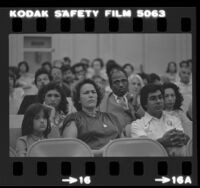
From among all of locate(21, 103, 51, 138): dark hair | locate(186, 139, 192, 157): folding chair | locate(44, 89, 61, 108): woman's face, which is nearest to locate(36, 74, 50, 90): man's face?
locate(44, 89, 61, 108): woman's face

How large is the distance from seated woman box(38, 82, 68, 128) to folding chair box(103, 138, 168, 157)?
0.55 metres

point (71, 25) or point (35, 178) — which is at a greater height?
point (71, 25)

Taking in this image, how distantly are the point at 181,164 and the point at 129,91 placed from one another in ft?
2.87

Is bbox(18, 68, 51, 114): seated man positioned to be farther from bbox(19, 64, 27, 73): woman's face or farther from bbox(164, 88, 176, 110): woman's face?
bbox(164, 88, 176, 110): woman's face

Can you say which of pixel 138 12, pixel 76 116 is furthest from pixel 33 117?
pixel 138 12

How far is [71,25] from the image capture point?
5.01 meters

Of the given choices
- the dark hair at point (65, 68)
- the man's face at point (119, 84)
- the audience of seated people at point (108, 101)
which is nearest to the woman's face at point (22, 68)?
the audience of seated people at point (108, 101)

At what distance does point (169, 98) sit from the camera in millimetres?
5152

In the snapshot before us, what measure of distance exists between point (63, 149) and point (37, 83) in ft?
2.32

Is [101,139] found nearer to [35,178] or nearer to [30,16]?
[35,178]

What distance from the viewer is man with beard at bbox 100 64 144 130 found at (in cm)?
511

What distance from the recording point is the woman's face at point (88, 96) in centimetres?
509

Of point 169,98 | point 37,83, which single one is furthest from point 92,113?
point 169,98

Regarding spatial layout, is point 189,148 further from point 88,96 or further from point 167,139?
point 88,96
